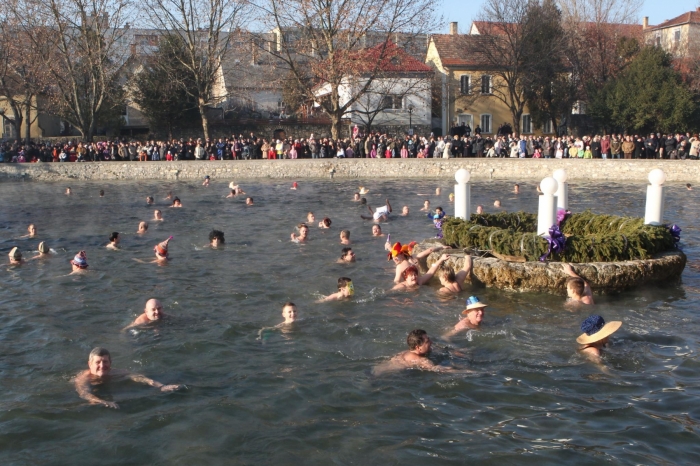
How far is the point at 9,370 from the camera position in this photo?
9.69 metres

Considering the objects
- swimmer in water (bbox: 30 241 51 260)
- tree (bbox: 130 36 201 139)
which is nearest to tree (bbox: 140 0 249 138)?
tree (bbox: 130 36 201 139)

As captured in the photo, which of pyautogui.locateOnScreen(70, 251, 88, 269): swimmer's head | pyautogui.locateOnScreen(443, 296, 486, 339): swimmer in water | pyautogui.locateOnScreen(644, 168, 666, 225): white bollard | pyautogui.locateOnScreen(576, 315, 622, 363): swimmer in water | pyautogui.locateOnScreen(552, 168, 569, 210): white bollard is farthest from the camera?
pyautogui.locateOnScreen(552, 168, 569, 210): white bollard

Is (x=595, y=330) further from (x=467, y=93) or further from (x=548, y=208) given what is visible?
(x=467, y=93)

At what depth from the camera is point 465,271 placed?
13.1 m

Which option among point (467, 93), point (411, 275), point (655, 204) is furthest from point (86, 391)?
point (467, 93)

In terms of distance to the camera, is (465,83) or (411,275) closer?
(411,275)

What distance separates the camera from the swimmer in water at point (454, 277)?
12773 millimetres

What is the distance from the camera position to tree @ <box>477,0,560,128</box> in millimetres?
47719

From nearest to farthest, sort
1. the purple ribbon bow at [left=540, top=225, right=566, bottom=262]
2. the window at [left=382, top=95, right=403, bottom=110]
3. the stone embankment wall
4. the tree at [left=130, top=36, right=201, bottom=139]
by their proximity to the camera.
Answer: the purple ribbon bow at [left=540, top=225, right=566, bottom=262] < the stone embankment wall < the tree at [left=130, top=36, right=201, bottom=139] < the window at [left=382, top=95, right=403, bottom=110]

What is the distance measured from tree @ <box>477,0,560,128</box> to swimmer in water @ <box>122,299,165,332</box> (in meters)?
39.7

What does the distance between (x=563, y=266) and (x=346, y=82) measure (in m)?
31.8

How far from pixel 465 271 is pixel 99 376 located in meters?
6.60

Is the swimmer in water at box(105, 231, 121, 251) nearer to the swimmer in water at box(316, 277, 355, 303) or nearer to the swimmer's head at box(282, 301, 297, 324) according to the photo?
the swimmer in water at box(316, 277, 355, 303)

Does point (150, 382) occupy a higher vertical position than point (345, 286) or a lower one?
lower
